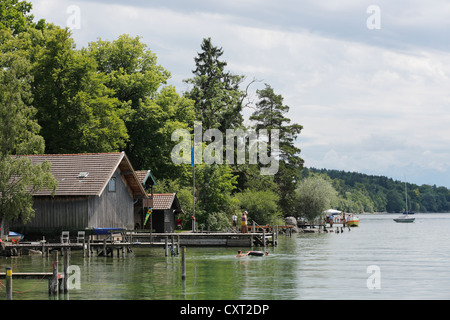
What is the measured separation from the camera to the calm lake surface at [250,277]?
26.8 meters

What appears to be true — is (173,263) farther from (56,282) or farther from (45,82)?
(45,82)

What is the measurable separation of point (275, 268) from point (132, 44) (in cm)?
4398

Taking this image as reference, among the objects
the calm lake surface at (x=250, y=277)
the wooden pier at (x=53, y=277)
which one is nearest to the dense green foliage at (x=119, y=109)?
the calm lake surface at (x=250, y=277)

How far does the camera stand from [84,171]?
49.7 metres

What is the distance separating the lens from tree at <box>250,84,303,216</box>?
97.4m

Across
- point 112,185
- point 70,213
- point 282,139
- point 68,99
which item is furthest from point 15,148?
point 282,139

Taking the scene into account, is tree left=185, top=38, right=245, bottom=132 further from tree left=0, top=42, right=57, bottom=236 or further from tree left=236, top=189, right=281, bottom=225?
tree left=0, top=42, right=57, bottom=236

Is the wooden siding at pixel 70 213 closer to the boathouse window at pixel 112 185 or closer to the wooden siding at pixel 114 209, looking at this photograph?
the wooden siding at pixel 114 209

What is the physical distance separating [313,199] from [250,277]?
71.7 m

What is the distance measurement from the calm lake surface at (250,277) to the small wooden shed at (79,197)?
11.3ft

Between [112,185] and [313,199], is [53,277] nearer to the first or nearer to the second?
[112,185]

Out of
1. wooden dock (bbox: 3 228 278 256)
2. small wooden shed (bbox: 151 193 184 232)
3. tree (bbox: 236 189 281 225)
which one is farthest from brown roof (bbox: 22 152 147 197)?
tree (bbox: 236 189 281 225)
